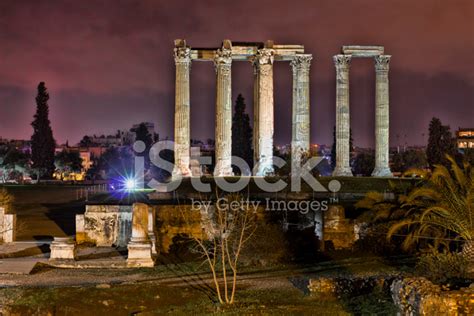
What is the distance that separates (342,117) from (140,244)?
97.2ft

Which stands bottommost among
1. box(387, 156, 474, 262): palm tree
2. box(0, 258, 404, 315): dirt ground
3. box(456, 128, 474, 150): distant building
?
box(0, 258, 404, 315): dirt ground

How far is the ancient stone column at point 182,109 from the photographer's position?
51.2m

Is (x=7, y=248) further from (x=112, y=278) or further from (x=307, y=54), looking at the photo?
(x=307, y=54)

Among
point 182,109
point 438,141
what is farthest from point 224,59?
point 438,141

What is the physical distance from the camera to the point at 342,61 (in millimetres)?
53156

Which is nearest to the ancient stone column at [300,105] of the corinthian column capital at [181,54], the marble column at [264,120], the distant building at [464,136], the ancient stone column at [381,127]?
the marble column at [264,120]

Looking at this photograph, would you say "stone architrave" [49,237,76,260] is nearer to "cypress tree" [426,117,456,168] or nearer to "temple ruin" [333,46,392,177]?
"temple ruin" [333,46,392,177]

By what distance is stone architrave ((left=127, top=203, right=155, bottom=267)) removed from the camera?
2695 centimetres

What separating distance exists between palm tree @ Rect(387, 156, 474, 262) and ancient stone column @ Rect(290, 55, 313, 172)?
2573 cm

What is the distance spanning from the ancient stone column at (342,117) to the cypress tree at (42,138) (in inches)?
1651

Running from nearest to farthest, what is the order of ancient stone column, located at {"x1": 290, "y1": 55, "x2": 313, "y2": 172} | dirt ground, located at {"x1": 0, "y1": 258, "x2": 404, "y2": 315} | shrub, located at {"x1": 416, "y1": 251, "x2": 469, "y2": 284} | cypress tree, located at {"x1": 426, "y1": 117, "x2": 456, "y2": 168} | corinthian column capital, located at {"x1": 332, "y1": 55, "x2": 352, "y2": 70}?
1. shrub, located at {"x1": 416, "y1": 251, "x2": 469, "y2": 284}
2. dirt ground, located at {"x1": 0, "y1": 258, "x2": 404, "y2": 315}
3. ancient stone column, located at {"x1": 290, "y1": 55, "x2": 313, "y2": 172}
4. corinthian column capital, located at {"x1": 332, "y1": 55, "x2": 352, "y2": 70}
5. cypress tree, located at {"x1": 426, "y1": 117, "x2": 456, "y2": 168}

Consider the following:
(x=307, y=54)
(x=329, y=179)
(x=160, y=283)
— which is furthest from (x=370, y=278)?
(x=307, y=54)

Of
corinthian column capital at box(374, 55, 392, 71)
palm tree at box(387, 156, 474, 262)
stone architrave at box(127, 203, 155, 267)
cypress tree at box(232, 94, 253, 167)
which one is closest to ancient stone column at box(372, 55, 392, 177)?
corinthian column capital at box(374, 55, 392, 71)

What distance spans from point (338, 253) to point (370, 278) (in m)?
10.1
